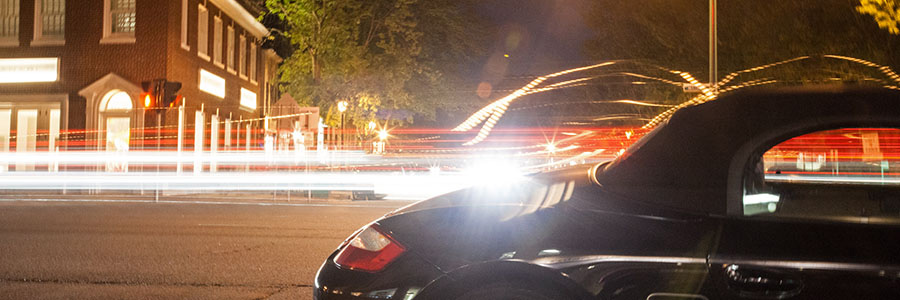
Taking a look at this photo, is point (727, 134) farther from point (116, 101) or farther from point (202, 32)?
point (202, 32)

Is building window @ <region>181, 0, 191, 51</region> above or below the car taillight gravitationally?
above

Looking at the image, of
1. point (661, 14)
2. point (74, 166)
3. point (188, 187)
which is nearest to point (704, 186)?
point (188, 187)

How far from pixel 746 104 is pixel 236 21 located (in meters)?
32.5

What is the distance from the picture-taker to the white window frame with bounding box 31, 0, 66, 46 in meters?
26.1

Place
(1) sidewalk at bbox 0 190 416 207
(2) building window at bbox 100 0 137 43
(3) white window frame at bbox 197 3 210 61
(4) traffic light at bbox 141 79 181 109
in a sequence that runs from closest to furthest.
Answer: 1. (1) sidewalk at bbox 0 190 416 207
2. (4) traffic light at bbox 141 79 181 109
3. (2) building window at bbox 100 0 137 43
4. (3) white window frame at bbox 197 3 210 61

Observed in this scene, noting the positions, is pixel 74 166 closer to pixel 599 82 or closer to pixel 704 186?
pixel 704 186

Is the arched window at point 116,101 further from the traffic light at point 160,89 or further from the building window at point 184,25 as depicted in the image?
the building window at point 184,25

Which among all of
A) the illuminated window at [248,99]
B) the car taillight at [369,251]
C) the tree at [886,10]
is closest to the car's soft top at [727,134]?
the car taillight at [369,251]

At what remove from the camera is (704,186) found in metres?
2.92

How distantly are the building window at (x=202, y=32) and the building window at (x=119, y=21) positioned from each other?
2.73 m

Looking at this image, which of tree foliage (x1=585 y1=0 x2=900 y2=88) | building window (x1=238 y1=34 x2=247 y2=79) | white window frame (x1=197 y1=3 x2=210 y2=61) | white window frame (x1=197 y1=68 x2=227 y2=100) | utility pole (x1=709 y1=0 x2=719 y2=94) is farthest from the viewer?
building window (x1=238 y1=34 x2=247 y2=79)

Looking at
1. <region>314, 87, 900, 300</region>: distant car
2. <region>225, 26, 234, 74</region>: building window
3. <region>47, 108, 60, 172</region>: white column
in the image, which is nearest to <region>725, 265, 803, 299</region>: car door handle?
<region>314, 87, 900, 300</region>: distant car

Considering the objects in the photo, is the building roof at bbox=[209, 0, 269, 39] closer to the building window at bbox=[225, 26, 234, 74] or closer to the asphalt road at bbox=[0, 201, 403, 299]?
the building window at bbox=[225, 26, 234, 74]

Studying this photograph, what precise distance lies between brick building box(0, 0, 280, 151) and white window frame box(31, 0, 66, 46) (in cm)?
3
